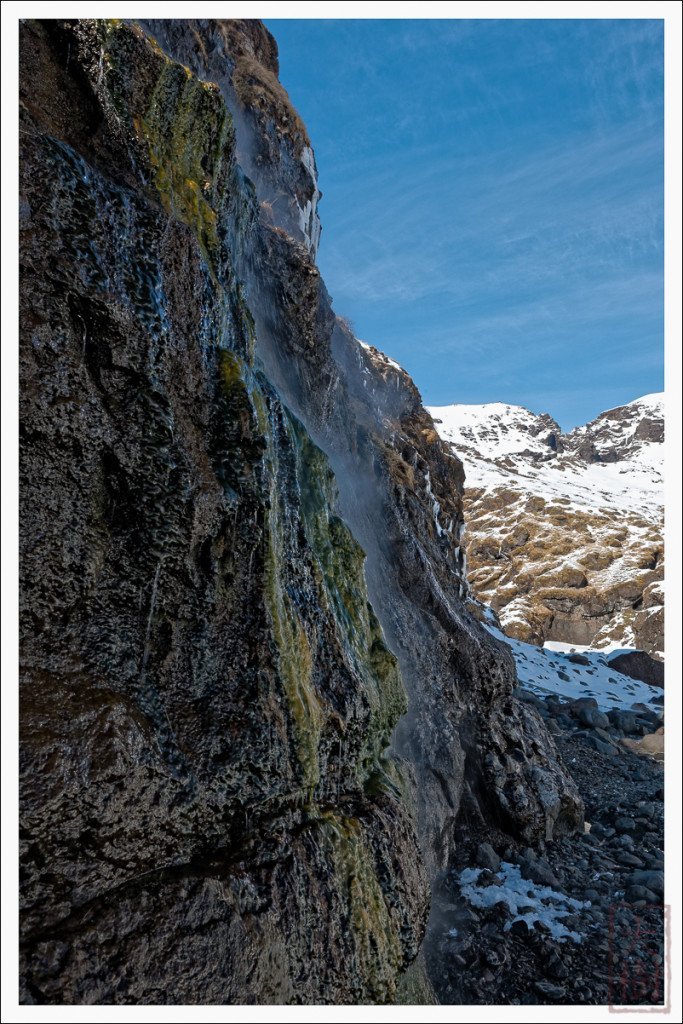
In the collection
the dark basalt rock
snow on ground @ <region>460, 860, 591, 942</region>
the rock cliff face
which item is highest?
the rock cliff face

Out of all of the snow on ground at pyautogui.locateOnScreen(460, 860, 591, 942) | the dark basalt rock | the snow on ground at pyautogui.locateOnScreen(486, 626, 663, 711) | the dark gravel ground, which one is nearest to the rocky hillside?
the dark basalt rock

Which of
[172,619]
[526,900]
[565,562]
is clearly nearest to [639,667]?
[526,900]

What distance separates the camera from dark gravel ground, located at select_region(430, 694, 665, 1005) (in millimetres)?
12328

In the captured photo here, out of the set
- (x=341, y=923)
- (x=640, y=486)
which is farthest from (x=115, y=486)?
(x=640, y=486)

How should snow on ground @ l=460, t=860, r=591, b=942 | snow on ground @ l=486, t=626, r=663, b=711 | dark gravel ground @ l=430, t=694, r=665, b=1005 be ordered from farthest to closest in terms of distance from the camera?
snow on ground @ l=486, t=626, r=663, b=711 < snow on ground @ l=460, t=860, r=591, b=942 < dark gravel ground @ l=430, t=694, r=665, b=1005

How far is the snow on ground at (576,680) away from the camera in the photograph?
140ft

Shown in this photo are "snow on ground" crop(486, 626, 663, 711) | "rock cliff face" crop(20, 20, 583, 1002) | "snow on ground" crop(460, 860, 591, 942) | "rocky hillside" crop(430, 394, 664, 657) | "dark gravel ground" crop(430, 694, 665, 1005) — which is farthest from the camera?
"rocky hillside" crop(430, 394, 664, 657)

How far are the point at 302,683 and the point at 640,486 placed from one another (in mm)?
211234

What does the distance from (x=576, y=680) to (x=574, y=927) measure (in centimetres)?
3542

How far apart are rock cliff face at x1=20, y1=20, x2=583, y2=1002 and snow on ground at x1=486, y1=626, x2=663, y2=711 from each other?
104ft

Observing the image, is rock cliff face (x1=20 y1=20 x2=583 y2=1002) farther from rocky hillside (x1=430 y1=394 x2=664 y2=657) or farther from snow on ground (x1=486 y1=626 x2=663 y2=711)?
rocky hillside (x1=430 y1=394 x2=664 y2=657)

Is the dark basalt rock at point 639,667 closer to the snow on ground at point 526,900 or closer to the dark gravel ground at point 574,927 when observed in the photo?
the dark gravel ground at point 574,927

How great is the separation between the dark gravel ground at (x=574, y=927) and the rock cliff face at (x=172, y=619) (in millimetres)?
4697

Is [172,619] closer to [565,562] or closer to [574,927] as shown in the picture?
[574,927]
